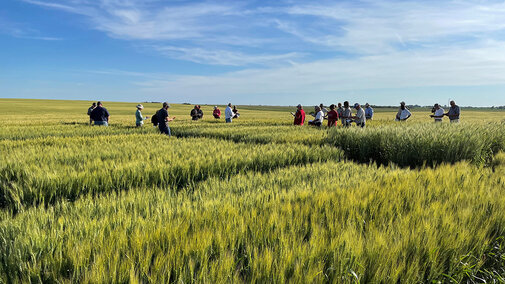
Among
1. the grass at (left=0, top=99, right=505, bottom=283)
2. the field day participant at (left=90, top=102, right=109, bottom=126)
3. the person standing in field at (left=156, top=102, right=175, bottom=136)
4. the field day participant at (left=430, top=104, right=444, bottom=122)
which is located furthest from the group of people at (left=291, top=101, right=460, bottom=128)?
the field day participant at (left=90, top=102, right=109, bottom=126)

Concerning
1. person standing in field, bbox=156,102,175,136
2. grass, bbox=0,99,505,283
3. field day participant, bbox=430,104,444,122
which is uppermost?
field day participant, bbox=430,104,444,122

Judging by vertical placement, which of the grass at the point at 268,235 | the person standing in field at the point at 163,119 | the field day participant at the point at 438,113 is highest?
the field day participant at the point at 438,113

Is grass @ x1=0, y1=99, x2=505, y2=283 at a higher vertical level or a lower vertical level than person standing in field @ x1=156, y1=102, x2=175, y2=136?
lower

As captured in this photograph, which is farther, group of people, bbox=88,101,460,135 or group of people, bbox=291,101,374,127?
group of people, bbox=291,101,374,127

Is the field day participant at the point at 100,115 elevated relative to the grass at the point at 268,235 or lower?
elevated

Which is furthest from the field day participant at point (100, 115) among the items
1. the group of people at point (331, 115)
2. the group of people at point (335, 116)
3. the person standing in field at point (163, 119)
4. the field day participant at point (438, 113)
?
the field day participant at point (438, 113)

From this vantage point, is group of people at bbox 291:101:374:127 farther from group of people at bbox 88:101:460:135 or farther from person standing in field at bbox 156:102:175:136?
person standing in field at bbox 156:102:175:136

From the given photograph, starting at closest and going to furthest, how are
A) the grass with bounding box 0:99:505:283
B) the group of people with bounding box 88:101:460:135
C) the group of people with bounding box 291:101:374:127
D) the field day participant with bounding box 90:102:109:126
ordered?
the grass with bounding box 0:99:505:283 < the group of people with bounding box 88:101:460:135 < the group of people with bounding box 291:101:374:127 < the field day participant with bounding box 90:102:109:126

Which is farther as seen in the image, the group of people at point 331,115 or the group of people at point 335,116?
the group of people at point 335,116

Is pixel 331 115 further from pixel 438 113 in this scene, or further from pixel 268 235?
pixel 268 235

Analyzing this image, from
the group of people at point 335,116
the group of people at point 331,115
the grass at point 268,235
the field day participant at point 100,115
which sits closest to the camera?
the grass at point 268,235

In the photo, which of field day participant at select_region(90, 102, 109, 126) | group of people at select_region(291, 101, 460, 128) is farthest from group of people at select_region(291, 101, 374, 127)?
field day participant at select_region(90, 102, 109, 126)

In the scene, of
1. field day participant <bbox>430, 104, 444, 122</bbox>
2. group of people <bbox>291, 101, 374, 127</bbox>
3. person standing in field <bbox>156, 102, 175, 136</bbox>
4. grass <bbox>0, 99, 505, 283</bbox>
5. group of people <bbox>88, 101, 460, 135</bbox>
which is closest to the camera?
grass <bbox>0, 99, 505, 283</bbox>

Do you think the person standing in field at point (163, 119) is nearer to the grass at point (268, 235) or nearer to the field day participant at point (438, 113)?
the grass at point (268, 235)
